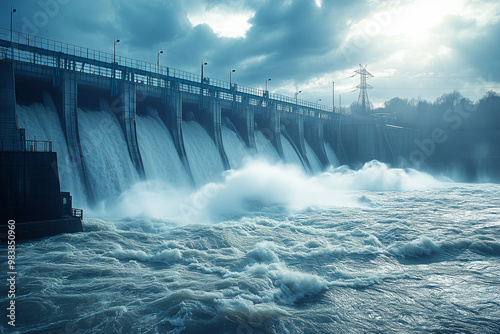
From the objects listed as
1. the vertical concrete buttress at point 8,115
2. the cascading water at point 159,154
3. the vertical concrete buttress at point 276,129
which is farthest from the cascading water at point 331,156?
the vertical concrete buttress at point 8,115

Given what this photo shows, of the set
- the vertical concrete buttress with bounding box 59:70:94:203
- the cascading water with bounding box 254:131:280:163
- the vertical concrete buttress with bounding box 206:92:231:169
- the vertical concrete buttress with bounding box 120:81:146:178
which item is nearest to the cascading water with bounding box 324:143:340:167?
the cascading water with bounding box 254:131:280:163

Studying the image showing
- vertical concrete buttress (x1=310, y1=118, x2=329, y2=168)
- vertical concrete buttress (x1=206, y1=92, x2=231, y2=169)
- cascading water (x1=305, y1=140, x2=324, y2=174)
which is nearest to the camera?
vertical concrete buttress (x1=206, y1=92, x2=231, y2=169)

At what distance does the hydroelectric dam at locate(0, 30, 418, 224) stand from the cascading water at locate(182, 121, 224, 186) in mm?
96

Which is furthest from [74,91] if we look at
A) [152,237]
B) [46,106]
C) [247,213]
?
[247,213]

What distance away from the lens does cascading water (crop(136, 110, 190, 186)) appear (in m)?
20.7

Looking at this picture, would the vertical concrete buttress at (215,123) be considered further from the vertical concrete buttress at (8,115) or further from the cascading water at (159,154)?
the vertical concrete buttress at (8,115)

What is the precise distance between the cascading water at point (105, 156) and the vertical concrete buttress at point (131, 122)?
33 cm

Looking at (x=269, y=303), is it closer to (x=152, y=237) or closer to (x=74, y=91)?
(x=152, y=237)

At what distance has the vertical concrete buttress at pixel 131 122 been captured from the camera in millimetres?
19406

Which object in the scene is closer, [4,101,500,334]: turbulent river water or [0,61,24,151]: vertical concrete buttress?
[4,101,500,334]: turbulent river water

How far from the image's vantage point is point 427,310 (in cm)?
716

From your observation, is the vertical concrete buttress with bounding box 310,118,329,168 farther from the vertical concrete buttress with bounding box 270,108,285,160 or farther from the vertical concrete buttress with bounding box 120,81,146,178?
the vertical concrete buttress with bounding box 120,81,146,178

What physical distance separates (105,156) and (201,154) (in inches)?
320

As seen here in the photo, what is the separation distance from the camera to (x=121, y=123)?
2047 cm
